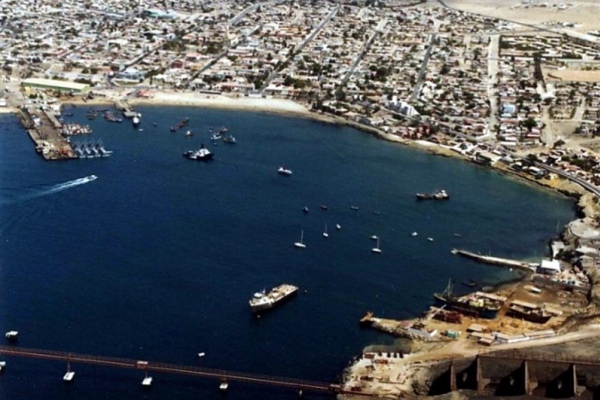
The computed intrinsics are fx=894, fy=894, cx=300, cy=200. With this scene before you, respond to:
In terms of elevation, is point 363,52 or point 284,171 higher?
point 284,171

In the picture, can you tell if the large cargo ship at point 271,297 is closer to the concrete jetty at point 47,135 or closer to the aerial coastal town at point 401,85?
the aerial coastal town at point 401,85

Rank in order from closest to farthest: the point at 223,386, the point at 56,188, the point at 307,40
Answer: the point at 223,386, the point at 56,188, the point at 307,40

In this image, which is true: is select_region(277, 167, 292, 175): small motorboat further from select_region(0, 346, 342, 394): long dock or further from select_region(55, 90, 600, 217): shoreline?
select_region(0, 346, 342, 394): long dock

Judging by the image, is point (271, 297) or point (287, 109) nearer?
point (271, 297)

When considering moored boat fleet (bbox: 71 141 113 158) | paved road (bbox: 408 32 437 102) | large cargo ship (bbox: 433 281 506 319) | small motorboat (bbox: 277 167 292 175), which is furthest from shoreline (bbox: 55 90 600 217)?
large cargo ship (bbox: 433 281 506 319)

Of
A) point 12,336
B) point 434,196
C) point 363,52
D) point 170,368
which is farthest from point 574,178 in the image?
point 363,52

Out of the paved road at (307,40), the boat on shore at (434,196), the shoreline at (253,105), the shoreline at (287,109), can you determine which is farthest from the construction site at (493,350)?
the paved road at (307,40)

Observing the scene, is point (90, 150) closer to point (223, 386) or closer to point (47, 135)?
point (47, 135)
